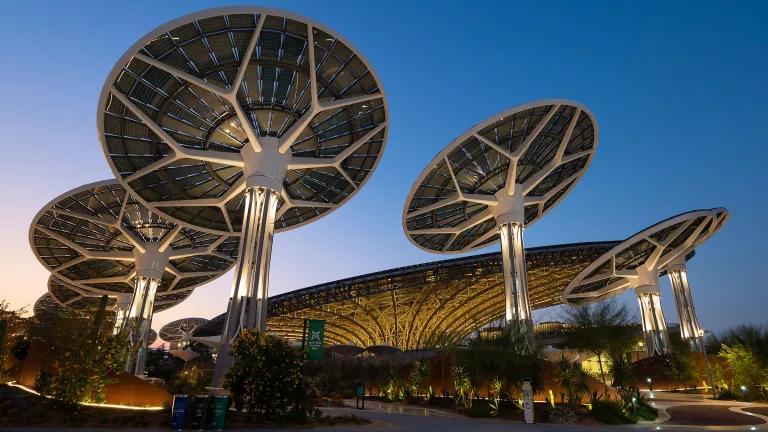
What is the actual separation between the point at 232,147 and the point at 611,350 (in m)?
29.1

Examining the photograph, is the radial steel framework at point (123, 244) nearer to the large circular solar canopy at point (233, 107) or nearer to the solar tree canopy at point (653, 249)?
the large circular solar canopy at point (233, 107)

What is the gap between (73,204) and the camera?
121 feet

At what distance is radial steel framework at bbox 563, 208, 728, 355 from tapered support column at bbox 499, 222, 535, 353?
55.6ft

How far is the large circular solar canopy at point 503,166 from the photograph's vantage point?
29.3 m

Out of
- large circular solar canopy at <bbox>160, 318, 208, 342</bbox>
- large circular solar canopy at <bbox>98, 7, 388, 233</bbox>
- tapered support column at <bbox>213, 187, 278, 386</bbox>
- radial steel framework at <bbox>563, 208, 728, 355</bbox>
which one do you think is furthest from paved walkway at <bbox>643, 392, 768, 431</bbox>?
large circular solar canopy at <bbox>160, 318, 208, 342</bbox>

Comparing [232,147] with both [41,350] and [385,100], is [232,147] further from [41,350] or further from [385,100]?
[41,350]

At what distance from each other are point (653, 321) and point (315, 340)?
45.6m

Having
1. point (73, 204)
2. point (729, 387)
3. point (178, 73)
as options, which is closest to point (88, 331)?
point (178, 73)

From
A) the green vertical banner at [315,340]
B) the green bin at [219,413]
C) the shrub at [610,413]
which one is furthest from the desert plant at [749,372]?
the green bin at [219,413]

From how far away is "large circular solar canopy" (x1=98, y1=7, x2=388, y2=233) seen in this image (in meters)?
21.9

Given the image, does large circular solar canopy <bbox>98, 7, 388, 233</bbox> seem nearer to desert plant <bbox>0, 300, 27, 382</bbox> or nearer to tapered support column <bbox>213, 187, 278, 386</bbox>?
tapered support column <bbox>213, 187, 278, 386</bbox>

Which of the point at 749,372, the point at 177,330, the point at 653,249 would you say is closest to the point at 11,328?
the point at 749,372

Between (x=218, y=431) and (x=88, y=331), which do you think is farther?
(x=88, y=331)

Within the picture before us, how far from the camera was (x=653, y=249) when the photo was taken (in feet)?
160
